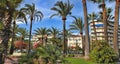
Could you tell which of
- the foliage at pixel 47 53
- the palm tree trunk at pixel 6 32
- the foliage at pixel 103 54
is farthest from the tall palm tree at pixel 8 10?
the foliage at pixel 103 54

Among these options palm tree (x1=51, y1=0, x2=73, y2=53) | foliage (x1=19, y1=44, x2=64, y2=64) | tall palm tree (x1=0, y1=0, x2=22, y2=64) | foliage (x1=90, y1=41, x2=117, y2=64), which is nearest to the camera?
foliage (x1=19, y1=44, x2=64, y2=64)

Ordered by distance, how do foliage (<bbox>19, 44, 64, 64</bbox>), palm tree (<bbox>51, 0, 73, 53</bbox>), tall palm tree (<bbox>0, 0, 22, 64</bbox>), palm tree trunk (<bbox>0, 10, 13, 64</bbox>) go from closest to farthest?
foliage (<bbox>19, 44, 64, 64</bbox>) → palm tree trunk (<bbox>0, 10, 13, 64</bbox>) → tall palm tree (<bbox>0, 0, 22, 64</bbox>) → palm tree (<bbox>51, 0, 73, 53</bbox>)

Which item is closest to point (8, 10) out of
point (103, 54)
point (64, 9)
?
point (103, 54)

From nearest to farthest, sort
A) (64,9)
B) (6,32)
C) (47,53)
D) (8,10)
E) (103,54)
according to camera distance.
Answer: (47,53) < (6,32) < (8,10) < (103,54) < (64,9)

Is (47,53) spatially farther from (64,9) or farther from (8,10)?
(64,9)

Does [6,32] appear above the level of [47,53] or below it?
above

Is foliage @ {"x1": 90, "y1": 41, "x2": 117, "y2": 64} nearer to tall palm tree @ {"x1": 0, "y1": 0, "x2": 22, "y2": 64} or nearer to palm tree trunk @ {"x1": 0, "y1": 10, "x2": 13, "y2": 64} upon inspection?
tall palm tree @ {"x1": 0, "y1": 0, "x2": 22, "y2": 64}

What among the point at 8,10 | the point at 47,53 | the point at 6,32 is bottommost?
the point at 47,53

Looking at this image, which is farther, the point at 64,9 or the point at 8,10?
the point at 64,9

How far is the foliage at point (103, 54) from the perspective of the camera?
1314 inches

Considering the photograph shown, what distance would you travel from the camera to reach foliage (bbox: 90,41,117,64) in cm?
3338

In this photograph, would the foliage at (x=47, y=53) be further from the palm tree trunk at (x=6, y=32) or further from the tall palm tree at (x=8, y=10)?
the tall palm tree at (x=8, y=10)

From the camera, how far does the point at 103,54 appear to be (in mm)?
33812

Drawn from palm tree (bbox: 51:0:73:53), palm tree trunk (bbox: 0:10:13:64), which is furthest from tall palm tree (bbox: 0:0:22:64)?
palm tree (bbox: 51:0:73:53)
